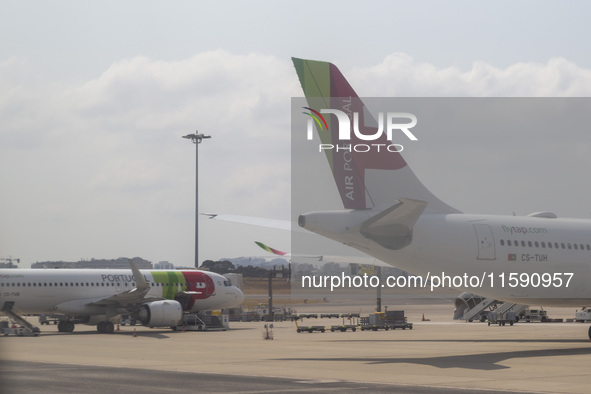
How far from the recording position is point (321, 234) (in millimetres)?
24516

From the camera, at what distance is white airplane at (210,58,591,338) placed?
2500 centimetres

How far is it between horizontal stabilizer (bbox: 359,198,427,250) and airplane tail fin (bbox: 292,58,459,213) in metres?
1.01

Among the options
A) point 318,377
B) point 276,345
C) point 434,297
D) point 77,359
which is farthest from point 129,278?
point 434,297

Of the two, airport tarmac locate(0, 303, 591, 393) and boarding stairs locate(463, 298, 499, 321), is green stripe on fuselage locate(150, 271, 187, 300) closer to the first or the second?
airport tarmac locate(0, 303, 591, 393)

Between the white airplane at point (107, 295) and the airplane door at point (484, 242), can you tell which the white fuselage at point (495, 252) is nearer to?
the airplane door at point (484, 242)

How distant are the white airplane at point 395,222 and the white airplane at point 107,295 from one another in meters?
19.9

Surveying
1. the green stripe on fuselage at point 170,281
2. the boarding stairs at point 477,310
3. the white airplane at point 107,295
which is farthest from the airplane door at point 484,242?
the green stripe on fuselage at point 170,281

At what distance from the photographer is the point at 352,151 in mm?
26578

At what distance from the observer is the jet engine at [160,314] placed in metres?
44.0

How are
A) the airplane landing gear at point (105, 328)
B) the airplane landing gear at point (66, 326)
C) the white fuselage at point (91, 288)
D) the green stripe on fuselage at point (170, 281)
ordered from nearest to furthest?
1. the airplane landing gear at point (105, 328)
2. the white fuselage at point (91, 288)
3. the airplane landing gear at point (66, 326)
4. the green stripe on fuselage at point (170, 281)

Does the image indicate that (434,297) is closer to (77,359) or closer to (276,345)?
(276,345)

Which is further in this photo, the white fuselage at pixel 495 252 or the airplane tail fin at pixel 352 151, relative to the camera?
the airplane tail fin at pixel 352 151

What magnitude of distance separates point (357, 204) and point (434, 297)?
8991cm

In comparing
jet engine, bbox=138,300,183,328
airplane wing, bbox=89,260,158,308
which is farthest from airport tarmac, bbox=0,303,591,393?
airplane wing, bbox=89,260,158,308
